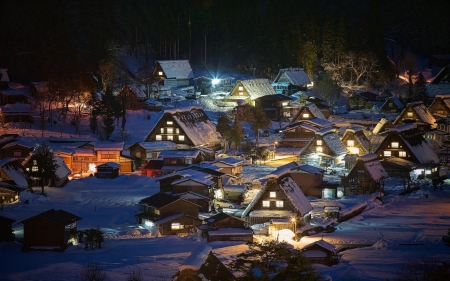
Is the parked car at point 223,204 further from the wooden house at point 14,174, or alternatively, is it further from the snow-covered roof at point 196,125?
the snow-covered roof at point 196,125

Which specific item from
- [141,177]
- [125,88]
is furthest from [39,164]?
[125,88]

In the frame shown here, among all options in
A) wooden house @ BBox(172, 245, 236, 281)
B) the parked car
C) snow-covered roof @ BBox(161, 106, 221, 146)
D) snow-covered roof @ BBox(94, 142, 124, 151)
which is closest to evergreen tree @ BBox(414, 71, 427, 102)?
snow-covered roof @ BBox(161, 106, 221, 146)

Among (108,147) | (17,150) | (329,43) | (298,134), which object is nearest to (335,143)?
(298,134)

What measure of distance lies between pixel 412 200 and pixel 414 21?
155ft

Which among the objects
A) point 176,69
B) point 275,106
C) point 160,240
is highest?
point 176,69

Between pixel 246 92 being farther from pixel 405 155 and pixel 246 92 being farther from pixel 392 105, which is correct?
pixel 405 155

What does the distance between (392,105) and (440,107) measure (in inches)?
156

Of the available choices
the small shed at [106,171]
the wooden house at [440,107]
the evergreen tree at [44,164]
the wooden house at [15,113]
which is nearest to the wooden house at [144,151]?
the small shed at [106,171]

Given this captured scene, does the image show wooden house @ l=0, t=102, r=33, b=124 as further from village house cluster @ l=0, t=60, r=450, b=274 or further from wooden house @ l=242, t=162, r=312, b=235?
wooden house @ l=242, t=162, r=312, b=235

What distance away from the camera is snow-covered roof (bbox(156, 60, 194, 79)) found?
5550 cm

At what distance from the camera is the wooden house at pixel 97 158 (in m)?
39.0

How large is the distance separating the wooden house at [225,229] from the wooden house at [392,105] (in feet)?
89.2

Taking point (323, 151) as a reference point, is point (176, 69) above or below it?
above

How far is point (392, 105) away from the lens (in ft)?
173
